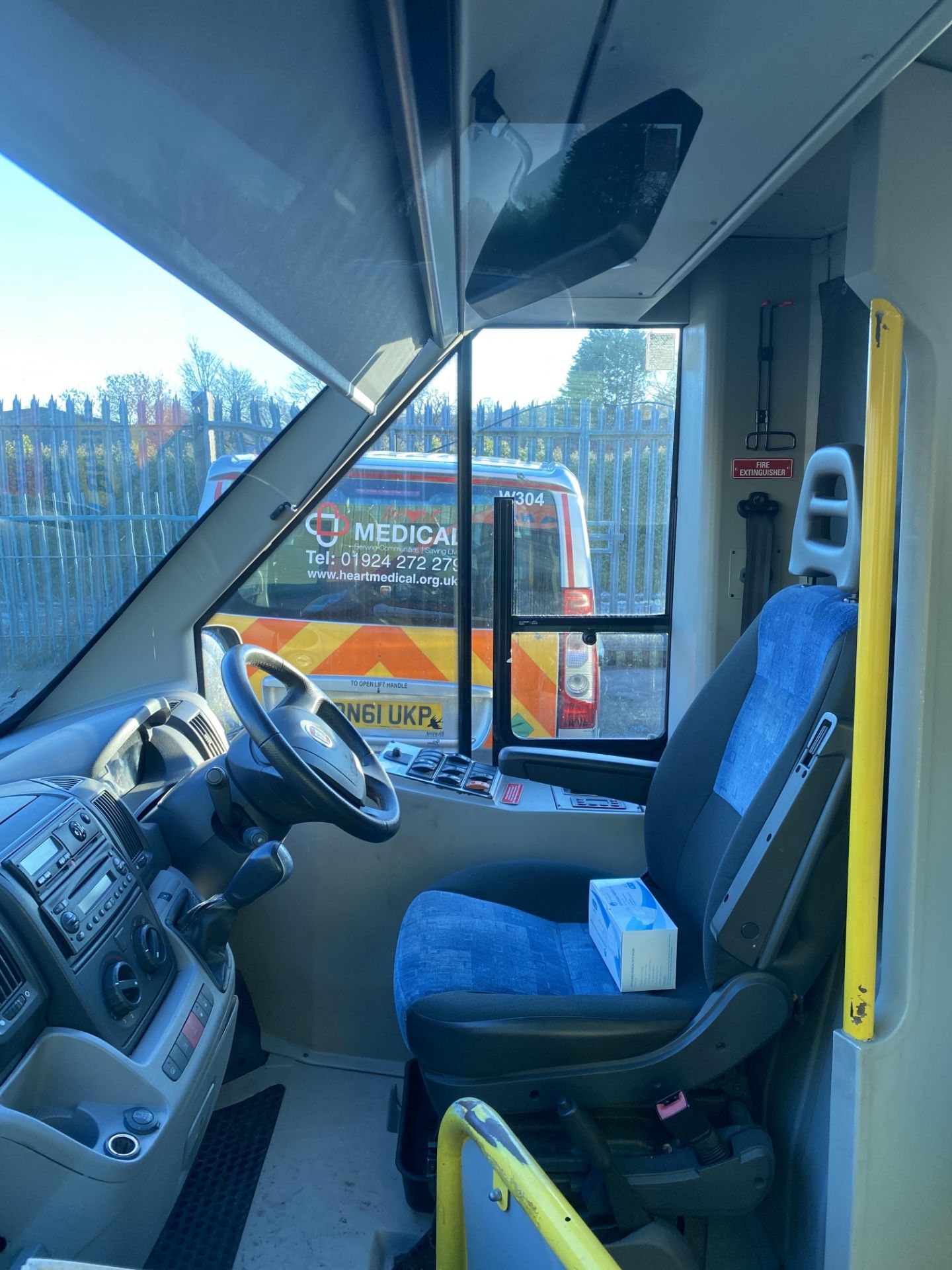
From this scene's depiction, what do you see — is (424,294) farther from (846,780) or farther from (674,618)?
(674,618)

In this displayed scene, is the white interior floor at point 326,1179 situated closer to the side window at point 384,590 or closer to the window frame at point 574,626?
the side window at point 384,590

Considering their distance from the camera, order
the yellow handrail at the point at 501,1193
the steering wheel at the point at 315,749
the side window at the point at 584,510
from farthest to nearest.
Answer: the side window at the point at 584,510 < the steering wheel at the point at 315,749 < the yellow handrail at the point at 501,1193

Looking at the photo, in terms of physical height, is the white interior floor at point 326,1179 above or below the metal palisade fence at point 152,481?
below

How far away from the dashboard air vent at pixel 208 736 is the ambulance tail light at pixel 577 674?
Result: 1.10 metres

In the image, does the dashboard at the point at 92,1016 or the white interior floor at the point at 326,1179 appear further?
the white interior floor at the point at 326,1179

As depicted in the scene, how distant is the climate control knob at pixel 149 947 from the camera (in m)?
1.35

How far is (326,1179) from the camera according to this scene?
5.68ft

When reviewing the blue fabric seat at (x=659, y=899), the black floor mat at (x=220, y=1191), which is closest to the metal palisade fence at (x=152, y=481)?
the blue fabric seat at (x=659, y=899)

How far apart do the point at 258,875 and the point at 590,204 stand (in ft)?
3.85

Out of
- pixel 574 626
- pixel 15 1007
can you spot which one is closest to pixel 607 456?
pixel 574 626

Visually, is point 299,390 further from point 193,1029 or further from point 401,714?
point 193,1029

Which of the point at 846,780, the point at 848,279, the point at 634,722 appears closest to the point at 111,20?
the point at 848,279

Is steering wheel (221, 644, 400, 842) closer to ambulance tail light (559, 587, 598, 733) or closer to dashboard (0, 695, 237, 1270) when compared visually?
dashboard (0, 695, 237, 1270)

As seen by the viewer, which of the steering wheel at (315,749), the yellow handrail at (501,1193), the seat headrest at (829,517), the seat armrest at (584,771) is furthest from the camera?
the seat armrest at (584,771)
